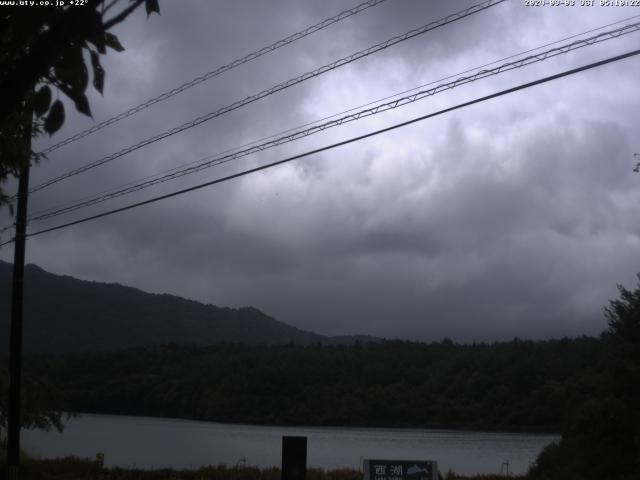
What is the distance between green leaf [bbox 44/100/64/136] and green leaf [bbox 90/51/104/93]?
218 mm

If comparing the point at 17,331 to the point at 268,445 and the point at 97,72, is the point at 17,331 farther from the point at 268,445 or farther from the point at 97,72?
the point at 268,445

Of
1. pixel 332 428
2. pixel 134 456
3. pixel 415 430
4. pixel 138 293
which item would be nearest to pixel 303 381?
pixel 332 428

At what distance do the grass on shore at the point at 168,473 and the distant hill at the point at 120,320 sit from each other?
72469mm

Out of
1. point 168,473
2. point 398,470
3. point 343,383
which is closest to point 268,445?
point 343,383

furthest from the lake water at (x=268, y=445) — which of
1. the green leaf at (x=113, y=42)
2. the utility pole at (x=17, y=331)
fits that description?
the green leaf at (x=113, y=42)

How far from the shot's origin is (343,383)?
5906cm

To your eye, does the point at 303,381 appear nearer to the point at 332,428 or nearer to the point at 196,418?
the point at 332,428

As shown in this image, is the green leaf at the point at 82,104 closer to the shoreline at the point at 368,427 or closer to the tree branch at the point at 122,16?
the tree branch at the point at 122,16

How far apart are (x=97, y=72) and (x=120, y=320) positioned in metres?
139

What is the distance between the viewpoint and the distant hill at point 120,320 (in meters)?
113

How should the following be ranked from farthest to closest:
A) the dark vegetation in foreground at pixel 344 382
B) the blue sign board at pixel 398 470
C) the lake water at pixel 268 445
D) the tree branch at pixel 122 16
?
the dark vegetation in foreground at pixel 344 382, the lake water at pixel 268 445, the blue sign board at pixel 398 470, the tree branch at pixel 122 16

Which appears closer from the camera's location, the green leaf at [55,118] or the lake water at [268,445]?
the green leaf at [55,118]

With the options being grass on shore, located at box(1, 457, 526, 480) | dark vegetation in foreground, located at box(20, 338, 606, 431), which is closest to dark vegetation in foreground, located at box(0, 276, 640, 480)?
dark vegetation in foreground, located at box(20, 338, 606, 431)

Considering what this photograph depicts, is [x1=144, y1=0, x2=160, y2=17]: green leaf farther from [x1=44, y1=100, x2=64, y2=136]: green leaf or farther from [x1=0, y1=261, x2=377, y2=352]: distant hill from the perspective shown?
[x1=0, y1=261, x2=377, y2=352]: distant hill
